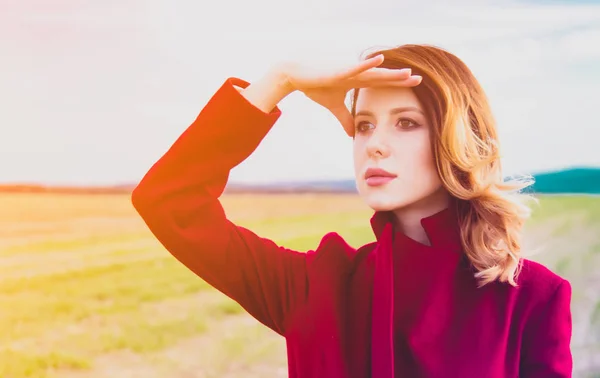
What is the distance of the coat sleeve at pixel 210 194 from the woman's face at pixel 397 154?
0.49ft

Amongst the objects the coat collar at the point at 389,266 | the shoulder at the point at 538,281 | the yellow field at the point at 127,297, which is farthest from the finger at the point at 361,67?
the yellow field at the point at 127,297

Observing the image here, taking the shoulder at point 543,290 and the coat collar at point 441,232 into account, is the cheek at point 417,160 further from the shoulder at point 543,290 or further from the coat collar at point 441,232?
the shoulder at point 543,290

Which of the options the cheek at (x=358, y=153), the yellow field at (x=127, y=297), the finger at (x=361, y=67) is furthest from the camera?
the yellow field at (x=127, y=297)

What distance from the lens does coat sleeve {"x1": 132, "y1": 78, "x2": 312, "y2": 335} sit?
906 mm

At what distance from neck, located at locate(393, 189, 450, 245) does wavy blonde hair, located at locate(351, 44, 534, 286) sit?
3 centimetres

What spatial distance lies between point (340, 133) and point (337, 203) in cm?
18

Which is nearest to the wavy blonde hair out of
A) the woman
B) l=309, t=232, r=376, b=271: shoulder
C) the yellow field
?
the woman

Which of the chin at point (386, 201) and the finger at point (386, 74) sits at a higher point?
the finger at point (386, 74)

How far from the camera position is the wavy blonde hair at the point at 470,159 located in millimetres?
943

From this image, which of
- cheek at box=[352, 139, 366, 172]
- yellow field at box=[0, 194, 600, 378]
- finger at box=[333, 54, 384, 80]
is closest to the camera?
finger at box=[333, 54, 384, 80]

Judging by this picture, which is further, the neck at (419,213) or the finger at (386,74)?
the neck at (419,213)

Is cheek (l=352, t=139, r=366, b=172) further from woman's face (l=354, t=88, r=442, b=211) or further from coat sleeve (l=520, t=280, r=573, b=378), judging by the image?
coat sleeve (l=520, t=280, r=573, b=378)

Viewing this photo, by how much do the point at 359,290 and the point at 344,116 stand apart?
257 mm

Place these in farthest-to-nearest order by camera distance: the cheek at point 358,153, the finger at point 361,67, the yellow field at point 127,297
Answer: the yellow field at point 127,297 < the cheek at point 358,153 < the finger at point 361,67
